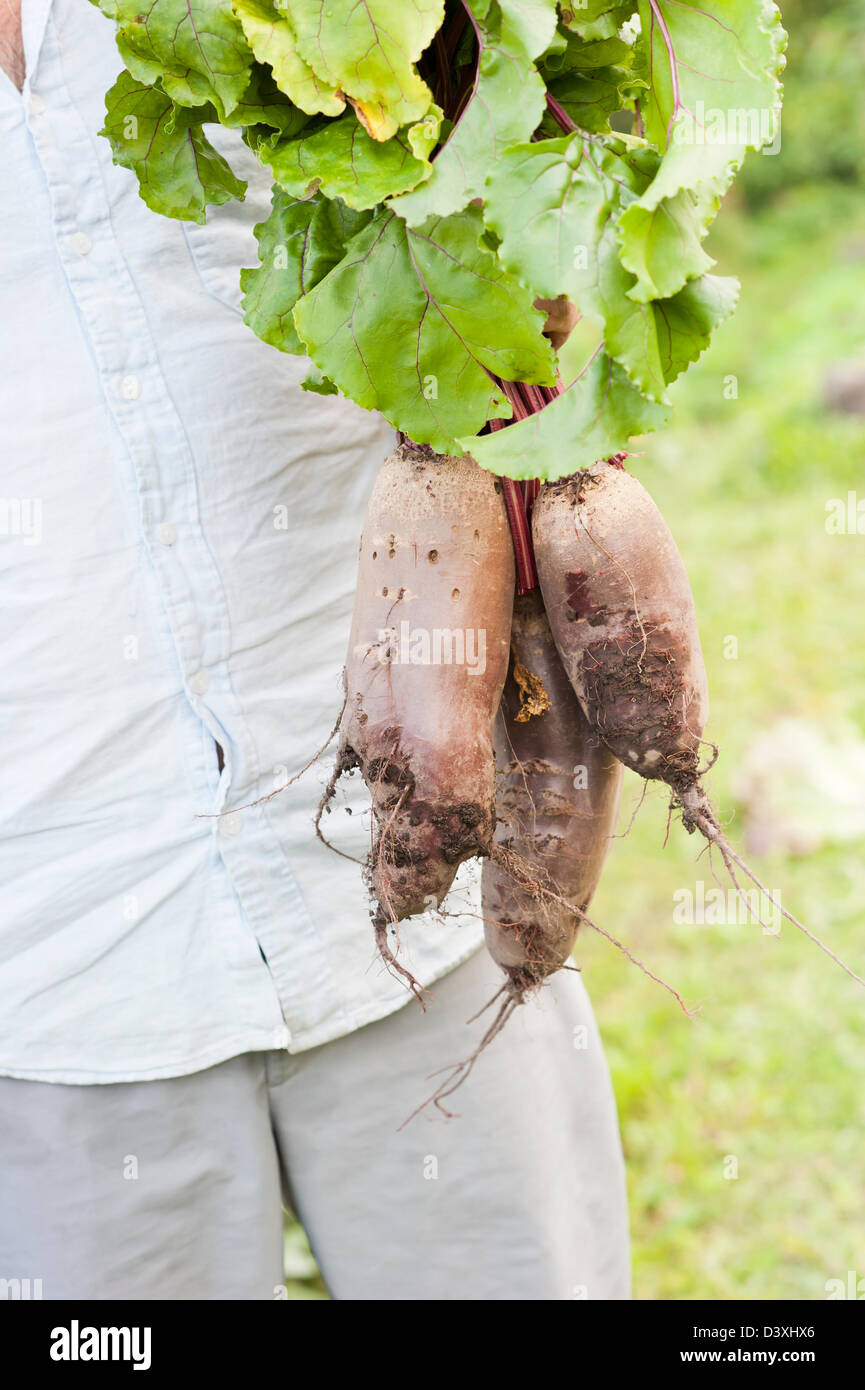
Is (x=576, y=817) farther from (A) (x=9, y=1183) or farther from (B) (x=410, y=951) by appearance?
(A) (x=9, y=1183)

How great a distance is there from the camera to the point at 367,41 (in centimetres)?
93

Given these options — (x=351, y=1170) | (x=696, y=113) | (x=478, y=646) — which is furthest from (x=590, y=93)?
(x=351, y=1170)

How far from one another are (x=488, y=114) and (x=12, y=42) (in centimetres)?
53

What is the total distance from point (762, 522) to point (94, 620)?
13.3ft

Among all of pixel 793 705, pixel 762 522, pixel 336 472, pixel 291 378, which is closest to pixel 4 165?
pixel 291 378

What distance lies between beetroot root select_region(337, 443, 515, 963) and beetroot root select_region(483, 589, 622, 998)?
11 centimetres

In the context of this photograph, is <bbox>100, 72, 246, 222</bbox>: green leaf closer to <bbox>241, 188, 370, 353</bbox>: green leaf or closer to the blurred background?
<bbox>241, 188, 370, 353</bbox>: green leaf

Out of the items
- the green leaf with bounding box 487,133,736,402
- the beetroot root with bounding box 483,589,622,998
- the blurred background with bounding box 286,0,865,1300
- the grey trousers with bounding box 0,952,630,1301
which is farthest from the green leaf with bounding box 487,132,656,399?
the grey trousers with bounding box 0,952,630,1301

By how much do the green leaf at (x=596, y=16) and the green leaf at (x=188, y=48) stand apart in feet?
0.89

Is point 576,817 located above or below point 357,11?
below

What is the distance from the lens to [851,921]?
295 cm

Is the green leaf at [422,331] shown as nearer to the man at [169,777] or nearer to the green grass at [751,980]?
the man at [169,777]

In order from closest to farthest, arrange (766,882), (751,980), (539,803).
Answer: (539,803) → (751,980) → (766,882)

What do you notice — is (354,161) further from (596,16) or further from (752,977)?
(752,977)
